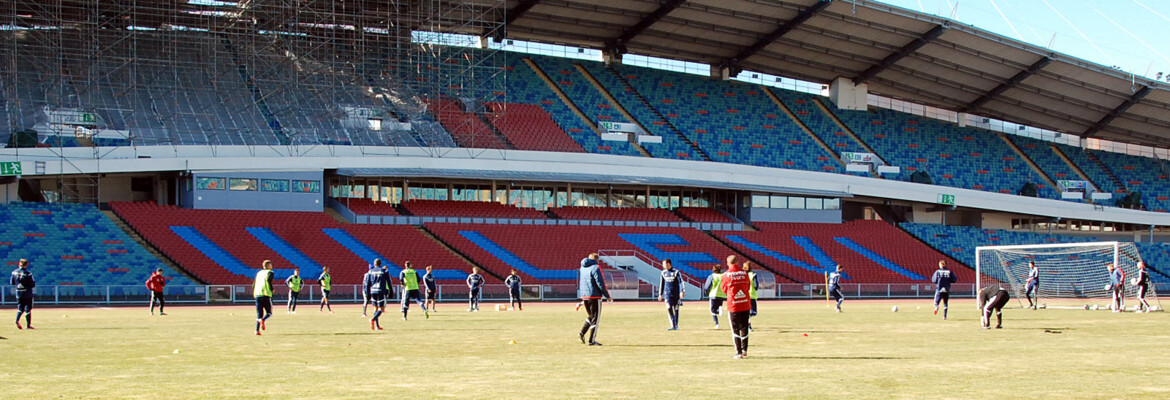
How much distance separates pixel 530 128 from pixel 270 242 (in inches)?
695

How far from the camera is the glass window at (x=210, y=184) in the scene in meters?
55.8

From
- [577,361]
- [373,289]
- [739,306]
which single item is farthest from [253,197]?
[739,306]

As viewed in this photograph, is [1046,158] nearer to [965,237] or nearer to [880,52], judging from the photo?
[965,237]

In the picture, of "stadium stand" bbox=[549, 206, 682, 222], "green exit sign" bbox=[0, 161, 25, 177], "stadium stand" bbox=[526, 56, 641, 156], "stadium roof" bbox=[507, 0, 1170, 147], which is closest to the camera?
"green exit sign" bbox=[0, 161, 25, 177]

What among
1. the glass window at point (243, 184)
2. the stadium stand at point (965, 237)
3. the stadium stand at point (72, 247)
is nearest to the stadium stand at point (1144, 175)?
the stadium stand at point (965, 237)

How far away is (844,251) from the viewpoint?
66.0 meters

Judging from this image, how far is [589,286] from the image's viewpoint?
21094mm

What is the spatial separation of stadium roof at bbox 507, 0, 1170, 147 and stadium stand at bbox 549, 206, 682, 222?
11.0 metres

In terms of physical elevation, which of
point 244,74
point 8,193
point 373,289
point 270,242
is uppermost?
point 244,74

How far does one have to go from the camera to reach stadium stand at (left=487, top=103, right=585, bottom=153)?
64500mm

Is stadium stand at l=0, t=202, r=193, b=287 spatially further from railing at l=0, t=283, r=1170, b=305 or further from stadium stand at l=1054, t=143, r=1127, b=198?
stadium stand at l=1054, t=143, r=1127, b=198

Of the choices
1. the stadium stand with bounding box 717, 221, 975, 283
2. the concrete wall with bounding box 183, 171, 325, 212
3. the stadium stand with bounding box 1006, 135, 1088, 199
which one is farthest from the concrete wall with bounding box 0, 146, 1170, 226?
the stadium stand with bounding box 1006, 135, 1088, 199

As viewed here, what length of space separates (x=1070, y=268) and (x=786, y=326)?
109ft

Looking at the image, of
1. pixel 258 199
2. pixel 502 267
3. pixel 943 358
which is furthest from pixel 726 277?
pixel 258 199
